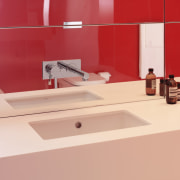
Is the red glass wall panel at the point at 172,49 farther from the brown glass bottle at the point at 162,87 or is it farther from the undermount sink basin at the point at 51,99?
the undermount sink basin at the point at 51,99

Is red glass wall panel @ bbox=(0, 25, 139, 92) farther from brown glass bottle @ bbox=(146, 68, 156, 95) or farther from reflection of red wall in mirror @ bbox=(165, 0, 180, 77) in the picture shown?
reflection of red wall in mirror @ bbox=(165, 0, 180, 77)

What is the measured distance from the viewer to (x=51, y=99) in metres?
2.26

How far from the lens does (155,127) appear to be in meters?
1.95

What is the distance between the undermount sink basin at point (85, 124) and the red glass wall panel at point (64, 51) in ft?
0.67

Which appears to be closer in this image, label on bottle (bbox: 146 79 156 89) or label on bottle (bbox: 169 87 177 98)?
label on bottle (bbox: 169 87 177 98)

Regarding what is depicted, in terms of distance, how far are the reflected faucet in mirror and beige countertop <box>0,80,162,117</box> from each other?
8cm

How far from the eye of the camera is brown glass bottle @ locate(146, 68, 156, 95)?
243cm

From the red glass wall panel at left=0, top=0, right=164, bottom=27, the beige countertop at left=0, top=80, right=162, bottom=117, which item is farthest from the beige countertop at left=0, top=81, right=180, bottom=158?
the red glass wall panel at left=0, top=0, right=164, bottom=27

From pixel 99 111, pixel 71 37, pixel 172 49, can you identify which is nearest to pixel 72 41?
pixel 71 37

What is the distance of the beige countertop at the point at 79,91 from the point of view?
7.13ft

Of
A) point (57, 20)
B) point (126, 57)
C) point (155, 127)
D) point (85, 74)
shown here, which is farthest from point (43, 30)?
point (155, 127)

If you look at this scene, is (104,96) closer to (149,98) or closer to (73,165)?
(149,98)

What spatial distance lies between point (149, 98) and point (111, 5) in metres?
0.55

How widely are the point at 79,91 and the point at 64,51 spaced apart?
0.23 meters
